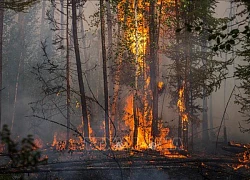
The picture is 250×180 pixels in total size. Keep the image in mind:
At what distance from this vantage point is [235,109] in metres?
47.3

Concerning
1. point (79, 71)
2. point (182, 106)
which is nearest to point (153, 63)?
point (182, 106)

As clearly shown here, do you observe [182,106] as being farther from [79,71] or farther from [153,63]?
[79,71]

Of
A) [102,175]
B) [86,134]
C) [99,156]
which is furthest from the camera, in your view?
[86,134]

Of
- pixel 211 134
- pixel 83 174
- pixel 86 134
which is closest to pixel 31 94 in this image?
pixel 86 134

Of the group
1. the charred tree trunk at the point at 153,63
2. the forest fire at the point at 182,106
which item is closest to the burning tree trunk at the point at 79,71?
the charred tree trunk at the point at 153,63

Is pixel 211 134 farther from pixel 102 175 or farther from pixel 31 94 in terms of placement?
pixel 102 175

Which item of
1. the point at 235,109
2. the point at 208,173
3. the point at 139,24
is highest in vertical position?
the point at 139,24

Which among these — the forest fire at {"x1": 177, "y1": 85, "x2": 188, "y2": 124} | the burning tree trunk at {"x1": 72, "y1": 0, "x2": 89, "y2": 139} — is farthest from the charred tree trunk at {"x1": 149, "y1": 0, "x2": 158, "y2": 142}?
the burning tree trunk at {"x1": 72, "y1": 0, "x2": 89, "y2": 139}

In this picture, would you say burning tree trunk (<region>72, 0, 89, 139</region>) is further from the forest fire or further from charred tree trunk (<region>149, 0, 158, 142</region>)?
the forest fire

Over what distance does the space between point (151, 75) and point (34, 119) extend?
16.2 m

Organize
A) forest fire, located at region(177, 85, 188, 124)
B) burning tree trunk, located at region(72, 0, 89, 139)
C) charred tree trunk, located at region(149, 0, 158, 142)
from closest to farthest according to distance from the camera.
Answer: forest fire, located at region(177, 85, 188, 124) < charred tree trunk, located at region(149, 0, 158, 142) < burning tree trunk, located at region(72, 0, 89, 139)

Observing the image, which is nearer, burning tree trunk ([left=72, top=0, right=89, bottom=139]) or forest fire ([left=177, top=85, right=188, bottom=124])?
forest fire ([left=177, top=85, right=188, bottom=124])

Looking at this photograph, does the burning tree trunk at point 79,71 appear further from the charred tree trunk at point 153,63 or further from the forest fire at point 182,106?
the forest fire at point 182,106

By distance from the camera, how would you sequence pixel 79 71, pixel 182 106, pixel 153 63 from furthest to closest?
pixel 153 63
pixel 79 71
pixel 182 106
